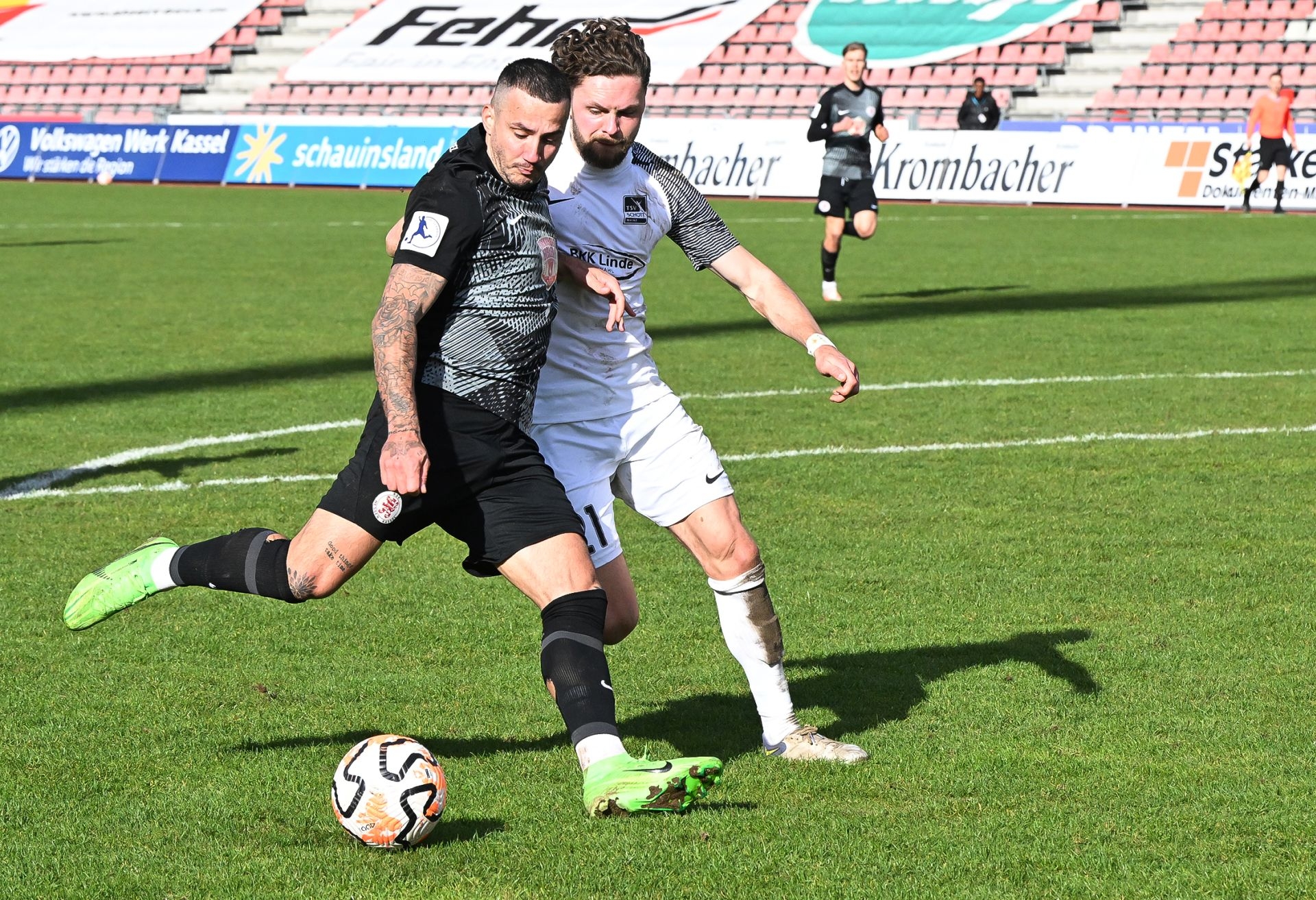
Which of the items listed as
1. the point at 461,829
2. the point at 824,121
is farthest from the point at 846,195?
the point at 461,829

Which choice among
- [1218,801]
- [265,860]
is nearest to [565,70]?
[265,860]

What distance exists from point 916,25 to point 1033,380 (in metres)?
27.9

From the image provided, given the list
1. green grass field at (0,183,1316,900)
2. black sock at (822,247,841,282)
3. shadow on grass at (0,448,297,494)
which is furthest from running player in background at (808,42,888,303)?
shadow on grass at (0,448,297,494)

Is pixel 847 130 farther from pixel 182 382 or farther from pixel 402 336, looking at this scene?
pixel 402 336

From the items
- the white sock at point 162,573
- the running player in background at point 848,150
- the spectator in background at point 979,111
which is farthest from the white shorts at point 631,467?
the spectator in background at point 979,111

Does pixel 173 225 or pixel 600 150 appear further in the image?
pixel 173 225

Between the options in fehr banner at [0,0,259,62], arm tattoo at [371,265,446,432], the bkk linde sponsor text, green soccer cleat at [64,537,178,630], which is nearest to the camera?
arm tattoo at [371,265,446,432]

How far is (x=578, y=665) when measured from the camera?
12.1 feet

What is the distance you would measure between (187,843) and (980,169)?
2496 centimetres

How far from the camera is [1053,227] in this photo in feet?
74.7

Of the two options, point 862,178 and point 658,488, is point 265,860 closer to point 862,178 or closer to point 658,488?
point 658,488

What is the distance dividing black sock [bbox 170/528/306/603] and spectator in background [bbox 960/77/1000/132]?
24.8m

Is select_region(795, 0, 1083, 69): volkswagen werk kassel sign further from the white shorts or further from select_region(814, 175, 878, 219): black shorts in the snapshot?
the white shorts

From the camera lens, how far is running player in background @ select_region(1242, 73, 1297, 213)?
22.9 metres
